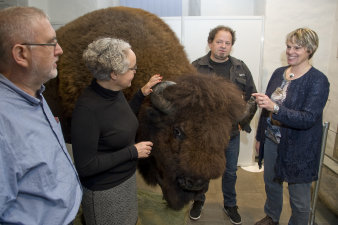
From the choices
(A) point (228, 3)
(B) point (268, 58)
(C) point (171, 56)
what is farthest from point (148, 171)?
(A) point (228, 3)

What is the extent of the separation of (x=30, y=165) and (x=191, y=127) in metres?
1.22

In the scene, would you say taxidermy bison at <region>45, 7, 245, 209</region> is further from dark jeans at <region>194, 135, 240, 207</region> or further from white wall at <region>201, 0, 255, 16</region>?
white wall at <region>201, 0, 255, 16</region>

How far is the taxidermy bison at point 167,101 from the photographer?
2.08 meters

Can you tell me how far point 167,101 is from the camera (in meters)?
2.23

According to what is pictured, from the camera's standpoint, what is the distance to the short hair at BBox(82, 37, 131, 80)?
1.68 metres

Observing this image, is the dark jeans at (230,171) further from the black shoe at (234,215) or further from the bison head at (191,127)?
the bison head at (191,127)

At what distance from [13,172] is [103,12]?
2410mm

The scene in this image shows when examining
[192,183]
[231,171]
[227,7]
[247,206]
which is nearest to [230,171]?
[231,171]

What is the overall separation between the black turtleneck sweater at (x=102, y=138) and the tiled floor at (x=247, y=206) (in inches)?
73.1

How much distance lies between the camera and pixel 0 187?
1.10m

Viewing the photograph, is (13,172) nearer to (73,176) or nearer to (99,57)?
(73,176)

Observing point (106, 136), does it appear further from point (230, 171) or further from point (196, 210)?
point (196, 210)

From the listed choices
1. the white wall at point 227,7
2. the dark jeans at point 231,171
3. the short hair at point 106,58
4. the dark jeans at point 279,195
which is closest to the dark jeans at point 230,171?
the dark jeans at point 231,171

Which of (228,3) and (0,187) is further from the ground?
(228,3)
